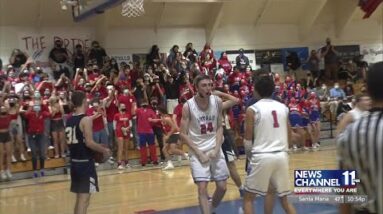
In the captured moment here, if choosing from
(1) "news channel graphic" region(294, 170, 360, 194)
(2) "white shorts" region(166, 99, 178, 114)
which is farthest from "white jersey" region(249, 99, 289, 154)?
(2) "white shorts" region(166, 99, 178, 114)

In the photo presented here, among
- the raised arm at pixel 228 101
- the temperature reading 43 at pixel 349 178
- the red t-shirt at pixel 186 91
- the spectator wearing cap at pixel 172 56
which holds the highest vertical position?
the spectator wearing cap at pixel 172 56

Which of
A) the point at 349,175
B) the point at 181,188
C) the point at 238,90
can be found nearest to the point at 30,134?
the point at 181,188

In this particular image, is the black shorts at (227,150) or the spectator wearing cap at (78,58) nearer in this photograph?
the black shorts at (227,150)

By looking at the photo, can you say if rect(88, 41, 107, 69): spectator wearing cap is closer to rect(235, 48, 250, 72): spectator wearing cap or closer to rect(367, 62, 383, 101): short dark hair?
rect(235, 48, 250, 72): spectator wearing cap

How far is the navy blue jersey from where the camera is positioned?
6418 mm

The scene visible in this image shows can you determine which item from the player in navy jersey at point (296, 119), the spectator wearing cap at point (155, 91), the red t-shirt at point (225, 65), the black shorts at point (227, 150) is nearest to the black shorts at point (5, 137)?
the spectator wearing cap at point (155, 91)

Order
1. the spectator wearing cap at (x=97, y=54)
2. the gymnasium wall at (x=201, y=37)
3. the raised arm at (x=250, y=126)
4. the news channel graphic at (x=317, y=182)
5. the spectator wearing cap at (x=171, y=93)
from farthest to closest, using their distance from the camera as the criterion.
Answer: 1. the gymnasium wall at (x=201, y=37)
2. the spectator wearing cap at (x=97, y=54)
3. the spectator wearing cap at (x=171, y=93)
4. the news channel graphic at (x=317, y=182)
5. the raised arm at (x=250, y=126)

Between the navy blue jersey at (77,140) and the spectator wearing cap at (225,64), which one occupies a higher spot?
the spectator wearing cap at (225,64)

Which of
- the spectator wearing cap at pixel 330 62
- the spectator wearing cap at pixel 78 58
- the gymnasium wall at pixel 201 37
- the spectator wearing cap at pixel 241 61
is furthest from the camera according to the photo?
the spectator wearing cap at pixel 330 62

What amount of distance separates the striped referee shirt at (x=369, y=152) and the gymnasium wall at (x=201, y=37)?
58.7 feet

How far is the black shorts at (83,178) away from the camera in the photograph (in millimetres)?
6441

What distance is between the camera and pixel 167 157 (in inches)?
602

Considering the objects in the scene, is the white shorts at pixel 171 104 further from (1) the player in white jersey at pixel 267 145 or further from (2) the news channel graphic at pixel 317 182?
(1) the player in white jersey at pixel 267 145

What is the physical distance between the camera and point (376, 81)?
2.64 metres
